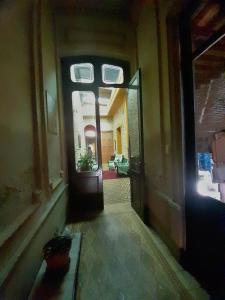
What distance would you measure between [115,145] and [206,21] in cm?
1139

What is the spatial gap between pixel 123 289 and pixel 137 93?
289cm

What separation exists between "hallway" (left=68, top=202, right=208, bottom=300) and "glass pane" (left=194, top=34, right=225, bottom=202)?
0.94m

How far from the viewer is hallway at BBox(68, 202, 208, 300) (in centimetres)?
191

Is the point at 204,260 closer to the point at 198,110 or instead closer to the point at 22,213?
the point at 198,110

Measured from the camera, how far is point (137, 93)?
11.8 feet

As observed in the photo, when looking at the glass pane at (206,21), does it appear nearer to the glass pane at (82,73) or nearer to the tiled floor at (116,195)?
the glass pane at (82,73)

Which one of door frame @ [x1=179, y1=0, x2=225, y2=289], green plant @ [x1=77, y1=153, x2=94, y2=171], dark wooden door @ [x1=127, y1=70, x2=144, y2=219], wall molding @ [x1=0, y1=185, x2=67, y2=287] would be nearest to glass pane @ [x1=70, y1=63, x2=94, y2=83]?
dark wooden door @ [x1=127, y1=70, x2=144, y2=219]

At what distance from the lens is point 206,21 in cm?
196

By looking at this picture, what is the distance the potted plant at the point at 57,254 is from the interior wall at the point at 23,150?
0.42ft

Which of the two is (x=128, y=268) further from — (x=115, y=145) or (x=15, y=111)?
(x=115, y=145)

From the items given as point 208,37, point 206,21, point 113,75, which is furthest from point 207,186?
point 113,75

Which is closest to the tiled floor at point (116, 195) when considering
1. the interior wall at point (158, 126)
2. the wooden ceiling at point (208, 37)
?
the interior wall at point (158, 126)

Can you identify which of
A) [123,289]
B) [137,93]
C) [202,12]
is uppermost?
[202,12]

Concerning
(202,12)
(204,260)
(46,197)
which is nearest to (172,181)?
(204,260)
